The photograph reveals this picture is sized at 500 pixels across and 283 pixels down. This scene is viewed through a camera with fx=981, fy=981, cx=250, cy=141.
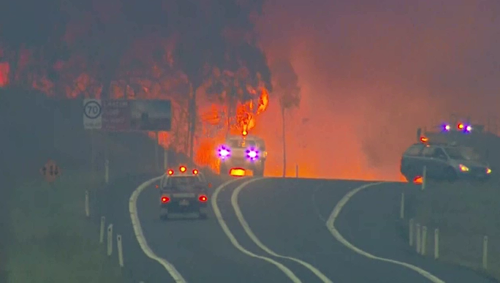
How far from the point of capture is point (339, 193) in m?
38.3

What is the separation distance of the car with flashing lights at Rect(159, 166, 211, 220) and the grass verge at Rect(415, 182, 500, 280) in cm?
738

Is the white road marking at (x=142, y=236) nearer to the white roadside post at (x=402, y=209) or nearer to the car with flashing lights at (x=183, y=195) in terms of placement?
the car with flashing lights at (x=183, y=195)

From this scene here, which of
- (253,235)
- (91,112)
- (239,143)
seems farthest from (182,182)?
(239,143)

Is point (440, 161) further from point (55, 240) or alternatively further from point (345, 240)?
point (55, 240)

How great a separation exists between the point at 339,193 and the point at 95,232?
1206 centimetres

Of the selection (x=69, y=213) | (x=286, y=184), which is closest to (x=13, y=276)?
(x=69, y=213)

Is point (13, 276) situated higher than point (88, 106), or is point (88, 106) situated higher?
point (88, 106)

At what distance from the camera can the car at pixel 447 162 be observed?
1564 inches

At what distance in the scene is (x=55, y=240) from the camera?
27.0 m

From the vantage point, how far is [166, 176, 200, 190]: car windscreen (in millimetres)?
32375

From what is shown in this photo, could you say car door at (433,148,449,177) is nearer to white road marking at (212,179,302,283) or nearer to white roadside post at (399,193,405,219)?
white roadside post at (399,193,405,219)

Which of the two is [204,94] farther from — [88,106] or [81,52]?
[88,106]

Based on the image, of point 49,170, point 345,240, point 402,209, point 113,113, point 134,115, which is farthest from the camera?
point 134,115

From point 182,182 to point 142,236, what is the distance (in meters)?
4.06
